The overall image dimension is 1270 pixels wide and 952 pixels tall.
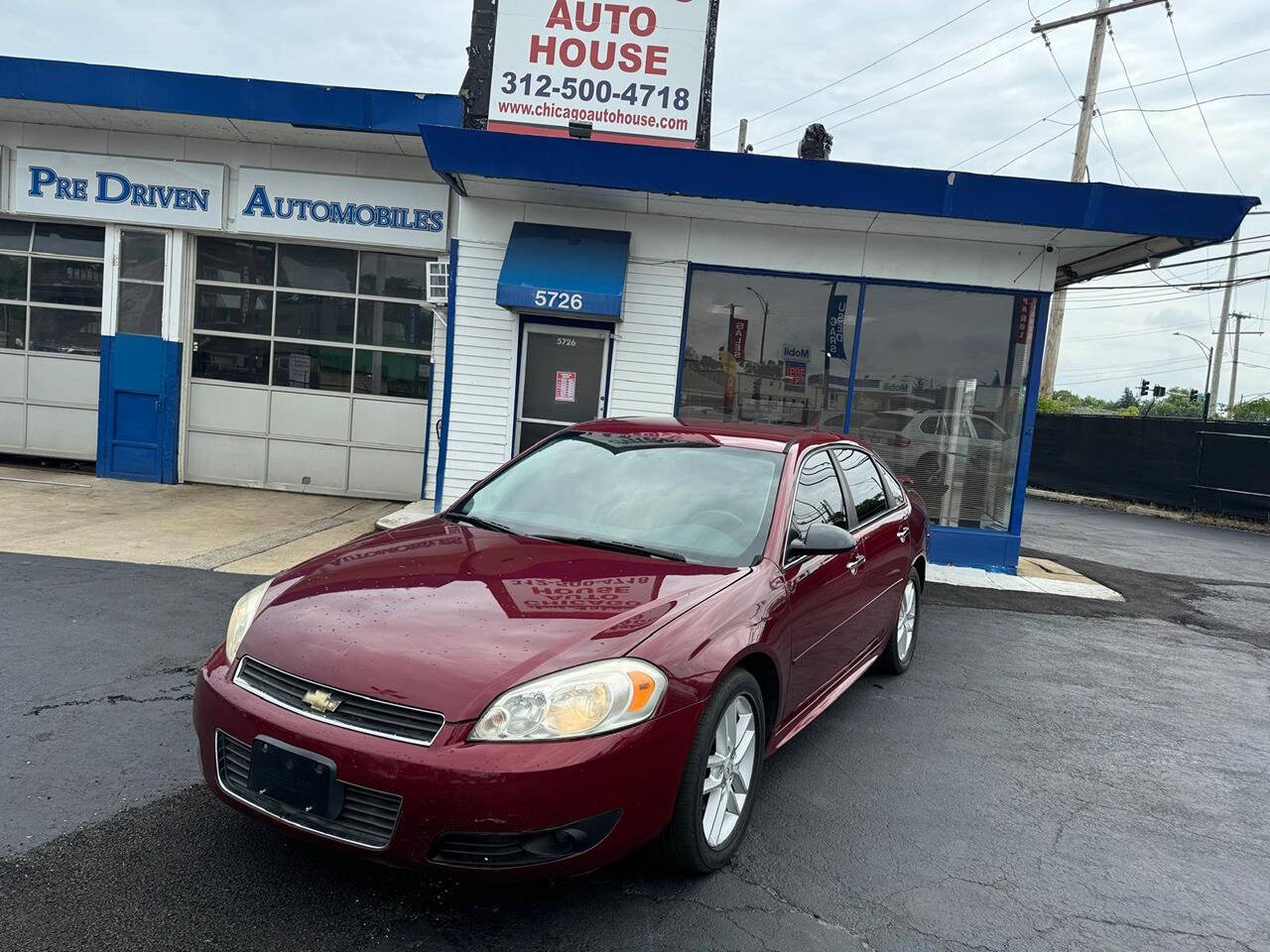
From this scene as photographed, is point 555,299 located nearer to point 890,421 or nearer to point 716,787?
point 890,421

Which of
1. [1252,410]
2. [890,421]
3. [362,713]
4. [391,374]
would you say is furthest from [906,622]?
[1252,410]

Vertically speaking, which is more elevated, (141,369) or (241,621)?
(141,369)

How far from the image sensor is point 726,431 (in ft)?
14.4

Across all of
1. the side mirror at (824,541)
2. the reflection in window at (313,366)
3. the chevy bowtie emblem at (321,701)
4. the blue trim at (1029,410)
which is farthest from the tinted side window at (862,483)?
the reflection in window at (313,366)

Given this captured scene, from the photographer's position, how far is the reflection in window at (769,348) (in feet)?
31.2

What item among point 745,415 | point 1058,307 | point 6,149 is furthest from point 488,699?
point 1058,307

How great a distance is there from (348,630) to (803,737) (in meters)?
2.50

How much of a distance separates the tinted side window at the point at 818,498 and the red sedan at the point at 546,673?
0.10 feet

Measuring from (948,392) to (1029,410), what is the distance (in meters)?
0.87

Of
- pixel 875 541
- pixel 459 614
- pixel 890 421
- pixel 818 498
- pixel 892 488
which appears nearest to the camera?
pixel 459 614

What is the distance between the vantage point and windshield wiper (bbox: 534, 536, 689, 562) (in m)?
3.48

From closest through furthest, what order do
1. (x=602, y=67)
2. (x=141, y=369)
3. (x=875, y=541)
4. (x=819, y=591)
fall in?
(x=819, y=591), (x=875, y=541), (x=602, y=67), (x=141, y=369)

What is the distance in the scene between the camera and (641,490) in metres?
3.96

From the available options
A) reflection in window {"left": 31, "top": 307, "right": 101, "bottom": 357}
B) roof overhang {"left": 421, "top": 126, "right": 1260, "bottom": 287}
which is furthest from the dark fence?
reflection in window {"left": 31, "top": 307, "right": 101, "bottom": 357}
